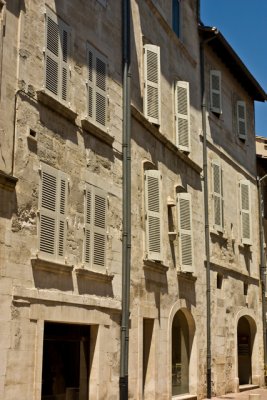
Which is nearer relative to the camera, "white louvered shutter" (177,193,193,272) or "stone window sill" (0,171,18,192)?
"stone window sill" (0,171,18,192)

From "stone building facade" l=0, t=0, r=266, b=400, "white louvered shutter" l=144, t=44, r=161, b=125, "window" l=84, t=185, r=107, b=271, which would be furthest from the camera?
"white louvered shutter" l=144, t=44, r=161, b=125

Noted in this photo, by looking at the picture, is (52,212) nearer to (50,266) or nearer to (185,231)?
(50,266)

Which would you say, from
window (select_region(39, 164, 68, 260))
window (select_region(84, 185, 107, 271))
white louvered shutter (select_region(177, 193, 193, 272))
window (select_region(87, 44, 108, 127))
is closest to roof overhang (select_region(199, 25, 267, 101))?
white louvered shutter (select_region(177, 193, 193, 272))

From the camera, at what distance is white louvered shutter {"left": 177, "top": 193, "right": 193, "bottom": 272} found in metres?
16.3

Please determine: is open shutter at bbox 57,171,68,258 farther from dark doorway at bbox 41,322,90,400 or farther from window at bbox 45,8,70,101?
window at bbox 45,8,70,101

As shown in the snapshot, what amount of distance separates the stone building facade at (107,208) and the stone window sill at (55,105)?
1.1 inches

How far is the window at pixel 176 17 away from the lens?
60.1 ft

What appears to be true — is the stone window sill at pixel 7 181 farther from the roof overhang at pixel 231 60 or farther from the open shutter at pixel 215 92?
the roof overhang at pixel 231 60

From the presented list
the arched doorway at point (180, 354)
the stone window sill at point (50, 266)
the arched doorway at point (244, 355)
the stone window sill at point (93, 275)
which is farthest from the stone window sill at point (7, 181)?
the arched doorway at point (244, 355)

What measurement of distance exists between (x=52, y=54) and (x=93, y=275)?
13.1 ft

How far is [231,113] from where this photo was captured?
22.2m

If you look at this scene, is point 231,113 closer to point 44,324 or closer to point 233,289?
point 233,289

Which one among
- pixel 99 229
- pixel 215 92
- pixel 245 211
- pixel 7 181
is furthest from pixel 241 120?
pixel 7 181

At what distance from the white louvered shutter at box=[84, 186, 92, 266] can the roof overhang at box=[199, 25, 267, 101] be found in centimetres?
953
